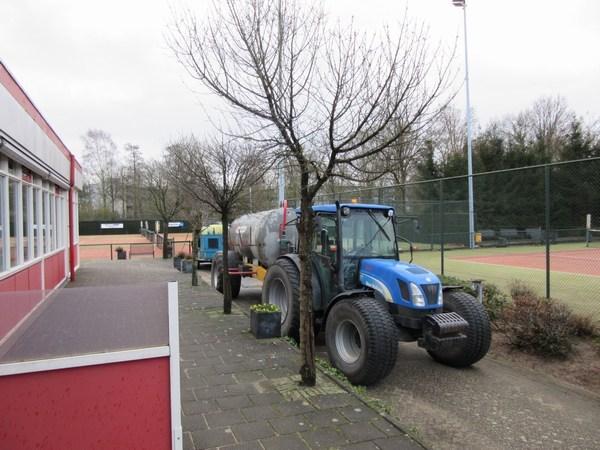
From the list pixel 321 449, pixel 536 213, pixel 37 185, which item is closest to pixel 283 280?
pixel 321 449

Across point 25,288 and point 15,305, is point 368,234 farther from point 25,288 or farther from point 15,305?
point 25,288

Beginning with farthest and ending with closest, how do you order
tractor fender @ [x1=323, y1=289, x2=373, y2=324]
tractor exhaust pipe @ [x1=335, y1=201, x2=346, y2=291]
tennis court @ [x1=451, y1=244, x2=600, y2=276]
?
1. tennis court @ [x1=451, y1=244, x2=600, y2=276]
2. tractor exhaust pipe @ [x1=335, y1=201, x2=346, y2=291]
3. tractor fender @ [x1=323, y1=289, x2=373, y2=324]

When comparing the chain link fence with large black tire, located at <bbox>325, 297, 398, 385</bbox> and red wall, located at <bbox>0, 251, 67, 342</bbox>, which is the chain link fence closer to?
red wall, located at <bbox>0, 251, 67, 342</bbox>

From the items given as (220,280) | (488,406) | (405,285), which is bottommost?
(488,406)

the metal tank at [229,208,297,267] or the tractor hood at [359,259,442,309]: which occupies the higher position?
the metal tank at [229,208,297,267]

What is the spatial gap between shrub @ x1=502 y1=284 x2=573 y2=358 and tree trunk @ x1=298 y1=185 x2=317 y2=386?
3628 mm

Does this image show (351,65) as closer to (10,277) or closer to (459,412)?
(459,412)

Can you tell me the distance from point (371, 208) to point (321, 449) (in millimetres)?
3864

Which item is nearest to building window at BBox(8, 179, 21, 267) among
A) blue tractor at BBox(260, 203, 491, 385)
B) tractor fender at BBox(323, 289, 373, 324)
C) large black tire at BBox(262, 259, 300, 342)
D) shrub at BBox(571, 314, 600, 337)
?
large black tire at BBox(262, 259, 300, 342)

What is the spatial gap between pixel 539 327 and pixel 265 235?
5714mm

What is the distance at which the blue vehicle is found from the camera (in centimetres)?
1841

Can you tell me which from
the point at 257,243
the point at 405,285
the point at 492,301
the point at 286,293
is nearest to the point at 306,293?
the point at 405,285

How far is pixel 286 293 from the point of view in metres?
7.43

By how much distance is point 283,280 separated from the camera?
748cm
